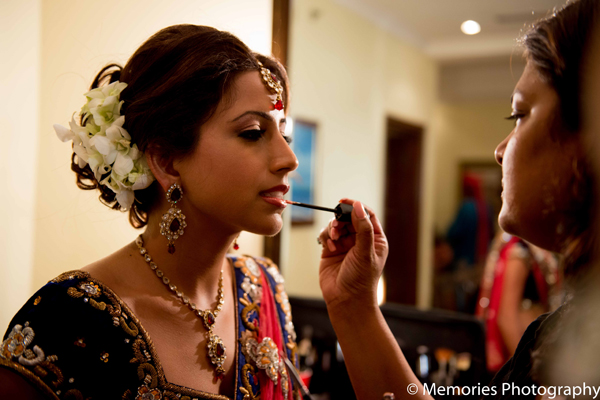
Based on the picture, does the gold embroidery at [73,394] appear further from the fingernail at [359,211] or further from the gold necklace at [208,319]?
the fingernail at [359,211]

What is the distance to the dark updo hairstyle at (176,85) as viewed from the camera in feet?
3.01

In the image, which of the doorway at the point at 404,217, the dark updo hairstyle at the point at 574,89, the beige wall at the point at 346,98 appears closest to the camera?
the dark updo hairstyle at the point at 574,89

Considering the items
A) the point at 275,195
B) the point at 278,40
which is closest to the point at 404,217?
the point at 278,40

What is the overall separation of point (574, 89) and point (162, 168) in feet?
2.53

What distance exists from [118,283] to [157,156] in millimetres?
271

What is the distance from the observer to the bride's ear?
0.97 m

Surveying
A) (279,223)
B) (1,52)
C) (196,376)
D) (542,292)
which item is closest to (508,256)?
(542,292)

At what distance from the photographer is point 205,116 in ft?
3.07

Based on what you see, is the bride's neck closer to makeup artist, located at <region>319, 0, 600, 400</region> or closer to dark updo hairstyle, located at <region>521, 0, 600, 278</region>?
makeup artist, located at <region>319, 0, 600, 400</region>

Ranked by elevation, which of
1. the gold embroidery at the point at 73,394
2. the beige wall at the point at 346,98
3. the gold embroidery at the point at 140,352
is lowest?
the gold embroidery at the point at 73,394

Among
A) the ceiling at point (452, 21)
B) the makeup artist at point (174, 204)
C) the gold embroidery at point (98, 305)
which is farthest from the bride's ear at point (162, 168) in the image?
the ceiling at point (452, 21)

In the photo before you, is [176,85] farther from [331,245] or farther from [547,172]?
[547,172]

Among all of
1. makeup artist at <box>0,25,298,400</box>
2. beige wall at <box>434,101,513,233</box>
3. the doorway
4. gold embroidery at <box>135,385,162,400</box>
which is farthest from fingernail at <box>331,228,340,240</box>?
beige wall at <box>434,101,513,233</box>

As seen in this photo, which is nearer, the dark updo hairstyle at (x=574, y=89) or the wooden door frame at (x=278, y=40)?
the dark updo hairstyle at (x=574, y=89)
